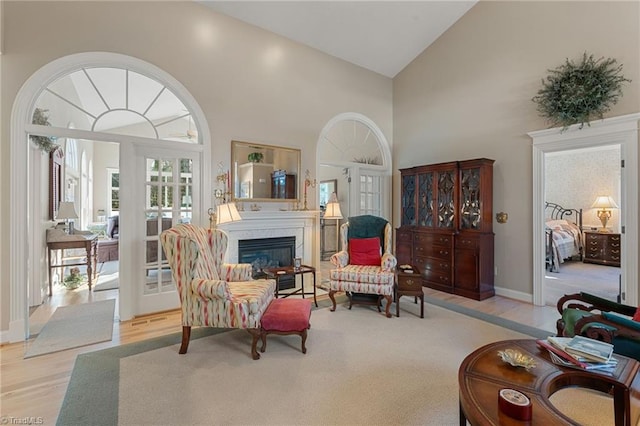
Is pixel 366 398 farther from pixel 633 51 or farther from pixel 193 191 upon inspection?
pixel 633 51

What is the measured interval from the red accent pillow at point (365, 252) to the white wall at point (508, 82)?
193 centimetres

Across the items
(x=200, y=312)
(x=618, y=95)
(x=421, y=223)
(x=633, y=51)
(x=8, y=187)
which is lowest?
(x=200, y=312)

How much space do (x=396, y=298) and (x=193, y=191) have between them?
9.60 feet

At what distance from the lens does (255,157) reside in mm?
4457

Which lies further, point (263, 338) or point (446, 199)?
point (446, 199)

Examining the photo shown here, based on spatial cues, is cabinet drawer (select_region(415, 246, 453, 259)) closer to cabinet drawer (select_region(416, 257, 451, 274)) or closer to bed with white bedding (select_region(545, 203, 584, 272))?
cabinet drawer (select_region(416, 257, 451, 274))

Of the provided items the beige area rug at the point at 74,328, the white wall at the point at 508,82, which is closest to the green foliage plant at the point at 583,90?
the white wall at the point at 508,82

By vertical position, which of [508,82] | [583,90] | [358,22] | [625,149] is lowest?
[625,149]

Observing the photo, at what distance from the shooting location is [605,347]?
5.74ft

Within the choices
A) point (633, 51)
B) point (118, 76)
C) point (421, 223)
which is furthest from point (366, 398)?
point (633, 51)

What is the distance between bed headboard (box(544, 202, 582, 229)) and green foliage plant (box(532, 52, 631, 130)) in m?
5.28

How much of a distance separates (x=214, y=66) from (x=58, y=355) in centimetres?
362

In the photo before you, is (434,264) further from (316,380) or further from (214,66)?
(214,66)

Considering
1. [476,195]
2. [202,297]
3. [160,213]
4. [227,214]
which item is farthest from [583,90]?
[160,213]
